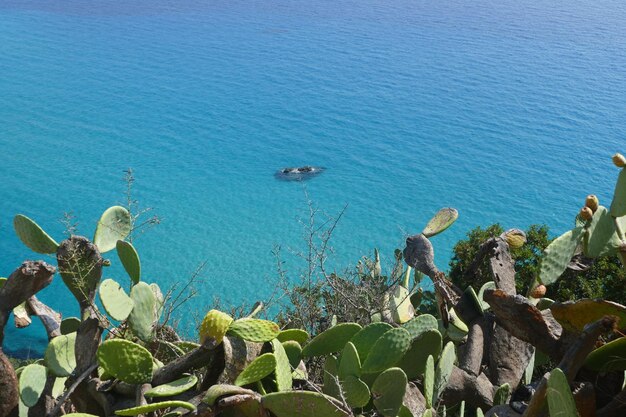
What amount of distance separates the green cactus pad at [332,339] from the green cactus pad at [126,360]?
61cm

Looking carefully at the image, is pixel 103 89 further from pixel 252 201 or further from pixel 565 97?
pixel 565 97

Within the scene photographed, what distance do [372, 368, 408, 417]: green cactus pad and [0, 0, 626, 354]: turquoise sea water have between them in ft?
17.4

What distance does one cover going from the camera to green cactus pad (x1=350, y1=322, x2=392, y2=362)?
273 cm

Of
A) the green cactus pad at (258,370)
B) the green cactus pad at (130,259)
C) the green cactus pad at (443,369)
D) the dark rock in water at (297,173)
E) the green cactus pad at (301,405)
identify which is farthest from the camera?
the dark rock in water at (297,173)

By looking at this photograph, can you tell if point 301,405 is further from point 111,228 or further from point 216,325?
point 111,228

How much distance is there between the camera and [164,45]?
727 inches

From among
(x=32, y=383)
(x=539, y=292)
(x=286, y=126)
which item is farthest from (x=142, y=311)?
(x=286, y=126)

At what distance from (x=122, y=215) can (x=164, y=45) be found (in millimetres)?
15971

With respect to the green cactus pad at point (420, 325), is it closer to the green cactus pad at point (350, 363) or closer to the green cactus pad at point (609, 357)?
the green cactus pad at point (350, 363)

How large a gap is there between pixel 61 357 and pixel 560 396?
1.77m

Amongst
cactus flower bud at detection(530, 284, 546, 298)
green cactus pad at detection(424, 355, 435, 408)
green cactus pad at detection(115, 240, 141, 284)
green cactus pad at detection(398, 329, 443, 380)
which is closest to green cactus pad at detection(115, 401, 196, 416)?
green cactus pad at detection(115, 240, 141, 284)

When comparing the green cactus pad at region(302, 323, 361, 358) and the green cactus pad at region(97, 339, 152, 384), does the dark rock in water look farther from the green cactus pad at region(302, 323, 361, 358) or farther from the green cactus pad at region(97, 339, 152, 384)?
the green cactus pad at region(97, 339, 152, 384)

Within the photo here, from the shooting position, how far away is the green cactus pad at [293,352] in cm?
281

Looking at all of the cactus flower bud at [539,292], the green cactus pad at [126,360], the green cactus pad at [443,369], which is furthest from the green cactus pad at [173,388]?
the cactus flower bud at [539,292]
